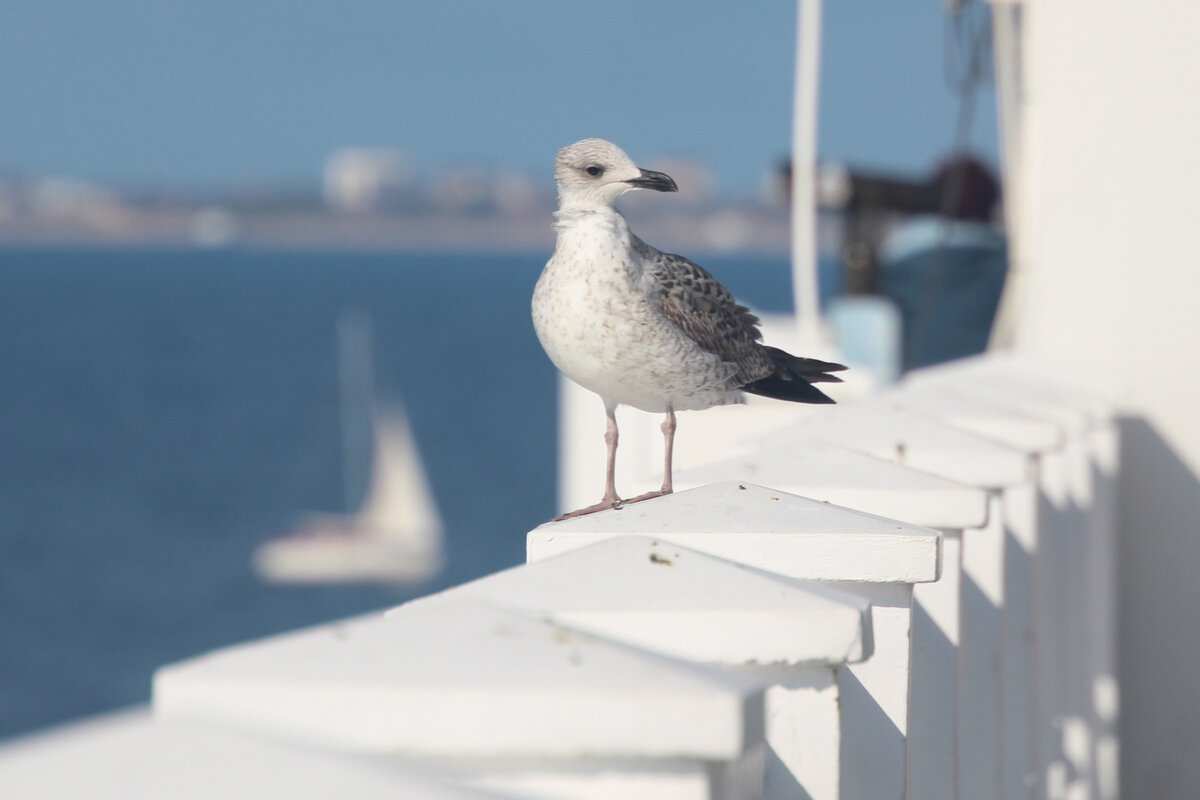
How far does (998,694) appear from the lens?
2.76 meters

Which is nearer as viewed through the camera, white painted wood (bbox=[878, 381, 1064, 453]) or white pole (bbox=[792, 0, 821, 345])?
white painted wood (bbox=[878, 381, 1064, 453])

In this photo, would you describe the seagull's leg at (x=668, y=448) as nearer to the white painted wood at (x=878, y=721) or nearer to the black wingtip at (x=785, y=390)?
the black wingtip at (x=785, y=390)

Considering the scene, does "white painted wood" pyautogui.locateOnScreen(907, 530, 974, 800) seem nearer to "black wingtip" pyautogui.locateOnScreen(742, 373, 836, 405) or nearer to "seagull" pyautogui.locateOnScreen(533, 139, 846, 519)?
"seagull" pyautogui.locateOnScreen(533, 139, 846, 519)

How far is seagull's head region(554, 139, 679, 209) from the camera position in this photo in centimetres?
291

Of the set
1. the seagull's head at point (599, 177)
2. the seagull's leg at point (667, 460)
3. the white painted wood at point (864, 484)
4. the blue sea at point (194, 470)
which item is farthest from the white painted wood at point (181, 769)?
the blue sea at point (194, 470)

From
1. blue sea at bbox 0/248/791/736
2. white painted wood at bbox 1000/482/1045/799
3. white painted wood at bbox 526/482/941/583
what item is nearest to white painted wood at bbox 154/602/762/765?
white painted wood at bbox 526/482/941/583

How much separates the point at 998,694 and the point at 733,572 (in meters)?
1.33

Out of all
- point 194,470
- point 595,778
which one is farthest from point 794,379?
point 194,470

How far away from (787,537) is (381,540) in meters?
53.2

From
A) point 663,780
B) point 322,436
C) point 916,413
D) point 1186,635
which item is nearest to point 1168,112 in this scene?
point 1186,635

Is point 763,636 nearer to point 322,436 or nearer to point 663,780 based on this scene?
point 663,780

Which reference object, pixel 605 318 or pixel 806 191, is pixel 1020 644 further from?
pixel 806 191

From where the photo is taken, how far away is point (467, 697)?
1.23 metres

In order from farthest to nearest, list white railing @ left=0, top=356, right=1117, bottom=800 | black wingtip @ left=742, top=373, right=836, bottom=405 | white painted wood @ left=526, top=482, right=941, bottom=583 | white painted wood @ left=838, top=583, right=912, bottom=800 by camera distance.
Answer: black wingtip @ left=742, top=373, right=836, bottom=405, white painted wood @ left=838, top=583, right=912, bottom=800, white painted wood @ left=526, top=482, right=941, bottom=583, white railing @ left=0, top=356, right=1117, bottom=800
